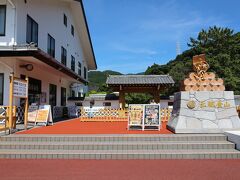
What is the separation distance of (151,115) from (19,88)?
5.18 metres

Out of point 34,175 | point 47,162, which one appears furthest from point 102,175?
point 47,162

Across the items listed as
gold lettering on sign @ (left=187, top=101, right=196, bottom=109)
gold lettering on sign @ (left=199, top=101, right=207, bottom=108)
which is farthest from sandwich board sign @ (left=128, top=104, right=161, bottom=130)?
gold lettering on sign @ (left=199, top=101, right=207, bottom=108)

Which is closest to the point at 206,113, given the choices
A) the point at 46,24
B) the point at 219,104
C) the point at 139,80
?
the point at 219,104

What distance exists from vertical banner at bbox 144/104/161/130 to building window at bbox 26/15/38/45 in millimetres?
7043

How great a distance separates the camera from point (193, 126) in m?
8.94

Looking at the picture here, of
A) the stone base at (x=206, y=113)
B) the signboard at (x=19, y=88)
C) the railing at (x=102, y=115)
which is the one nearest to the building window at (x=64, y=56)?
the railing at (x=102, y=115)

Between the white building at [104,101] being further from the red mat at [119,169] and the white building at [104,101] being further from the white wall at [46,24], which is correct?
the red mat at [119,169]

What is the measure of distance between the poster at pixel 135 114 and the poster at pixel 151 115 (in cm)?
27

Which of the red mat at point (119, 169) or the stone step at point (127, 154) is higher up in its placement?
the stone step at point (127, 154)

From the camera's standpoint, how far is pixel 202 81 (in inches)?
378

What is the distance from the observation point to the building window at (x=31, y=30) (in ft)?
42.3

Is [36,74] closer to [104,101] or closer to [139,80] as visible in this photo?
[139,80]

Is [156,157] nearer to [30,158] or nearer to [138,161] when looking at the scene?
[138,161]

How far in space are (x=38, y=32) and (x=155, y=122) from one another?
27.9ft
